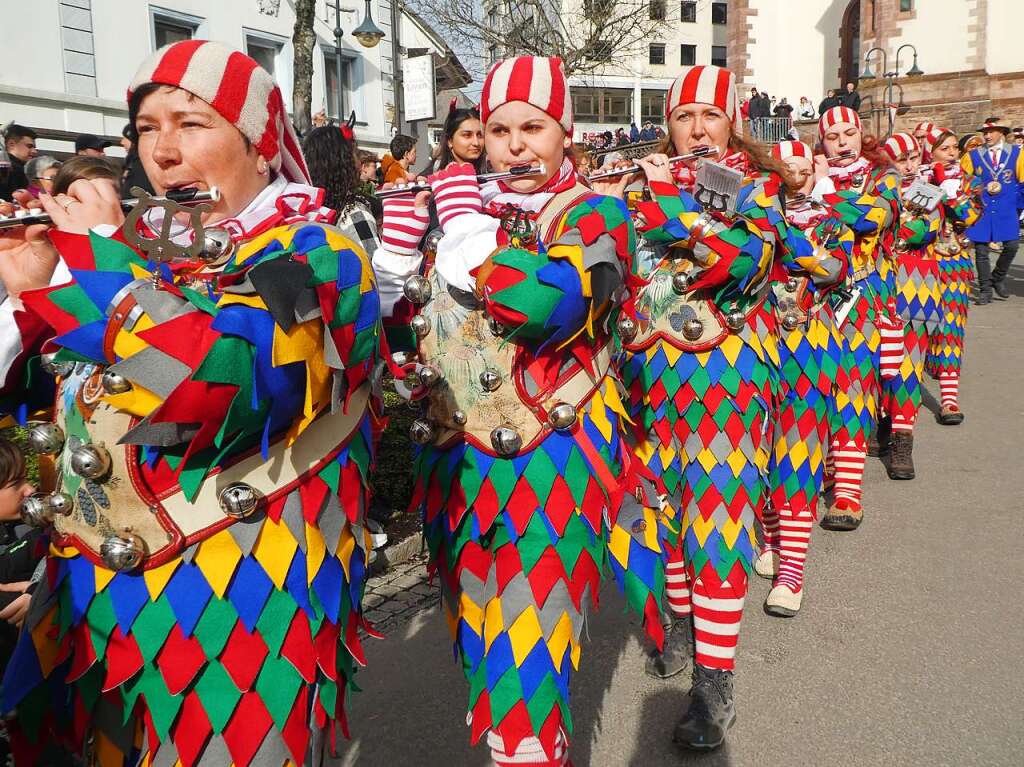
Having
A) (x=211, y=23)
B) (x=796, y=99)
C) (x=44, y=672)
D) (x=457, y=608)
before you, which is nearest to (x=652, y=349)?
(x=457, y=608)

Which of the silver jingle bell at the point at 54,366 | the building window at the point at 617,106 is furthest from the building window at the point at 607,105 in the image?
the silver jingle bell at the point at 54,366

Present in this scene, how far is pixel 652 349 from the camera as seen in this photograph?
2.95m

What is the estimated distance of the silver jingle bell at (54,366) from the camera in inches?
64.3

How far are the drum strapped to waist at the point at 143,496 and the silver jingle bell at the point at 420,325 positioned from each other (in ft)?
2.39

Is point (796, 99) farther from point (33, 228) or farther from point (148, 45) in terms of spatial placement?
point (33, 228)

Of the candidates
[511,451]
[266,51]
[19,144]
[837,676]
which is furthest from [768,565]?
[266,51]

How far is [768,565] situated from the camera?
4410mm

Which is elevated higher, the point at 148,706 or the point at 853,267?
the point at 853,267

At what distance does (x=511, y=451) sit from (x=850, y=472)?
11.1ft

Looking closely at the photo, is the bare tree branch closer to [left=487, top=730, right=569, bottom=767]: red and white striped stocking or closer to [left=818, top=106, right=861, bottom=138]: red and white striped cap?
[left=818, top=106, right=861, bottom=138]: red and white striped cap

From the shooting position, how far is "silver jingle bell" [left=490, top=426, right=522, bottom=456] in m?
2.12

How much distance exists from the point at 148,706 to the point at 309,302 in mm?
733

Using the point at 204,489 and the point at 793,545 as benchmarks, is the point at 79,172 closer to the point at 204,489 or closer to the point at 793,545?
the point at 204,489

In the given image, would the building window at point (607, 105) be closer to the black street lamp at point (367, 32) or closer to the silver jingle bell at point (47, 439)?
the black street lamp at point (367, 32)
